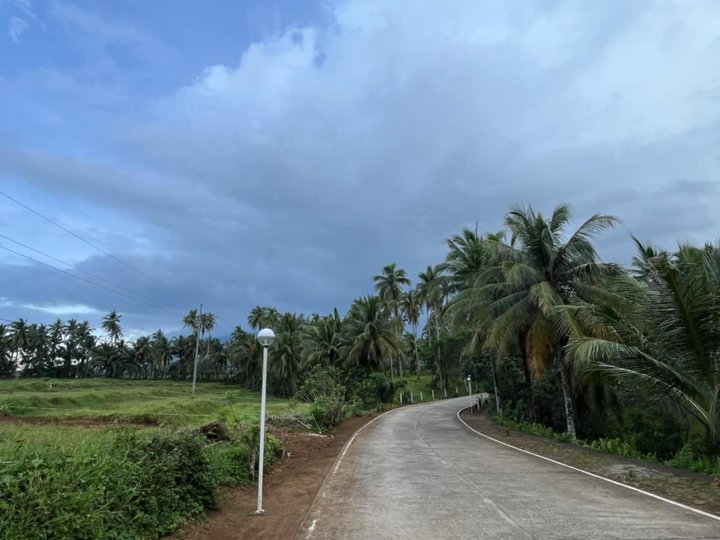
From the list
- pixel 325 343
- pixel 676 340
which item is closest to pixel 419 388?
pixel 325 343

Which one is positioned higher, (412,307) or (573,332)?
(412,307)

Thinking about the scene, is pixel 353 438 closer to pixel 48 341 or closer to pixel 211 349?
pixel 211 349

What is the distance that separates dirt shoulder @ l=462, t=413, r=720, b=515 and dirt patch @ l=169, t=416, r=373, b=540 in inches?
256

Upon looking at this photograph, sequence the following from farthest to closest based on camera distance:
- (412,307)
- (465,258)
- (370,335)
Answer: (412,307) → (370,335) → (465,258)

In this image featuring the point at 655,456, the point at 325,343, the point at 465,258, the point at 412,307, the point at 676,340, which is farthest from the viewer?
the point at 412,307

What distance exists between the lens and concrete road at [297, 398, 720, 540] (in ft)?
21.1

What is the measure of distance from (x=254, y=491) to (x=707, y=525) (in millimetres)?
7729

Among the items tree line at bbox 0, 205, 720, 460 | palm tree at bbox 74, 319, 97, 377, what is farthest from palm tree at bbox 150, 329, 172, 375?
tree line at bbox 0, 205, 720, 460

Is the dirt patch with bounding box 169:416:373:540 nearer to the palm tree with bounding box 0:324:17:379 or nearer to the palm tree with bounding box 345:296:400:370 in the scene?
the palm tree with bounding box 345:296:400:370

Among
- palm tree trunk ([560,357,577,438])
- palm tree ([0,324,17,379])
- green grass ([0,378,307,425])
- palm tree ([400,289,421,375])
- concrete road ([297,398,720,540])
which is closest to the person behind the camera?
concrete road ([297,398,720,540])

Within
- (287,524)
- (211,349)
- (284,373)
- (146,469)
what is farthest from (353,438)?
(211,349)

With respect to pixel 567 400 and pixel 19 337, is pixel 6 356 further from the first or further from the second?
pixel 567 400

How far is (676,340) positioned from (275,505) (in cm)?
1068

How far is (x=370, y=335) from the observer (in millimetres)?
42938
